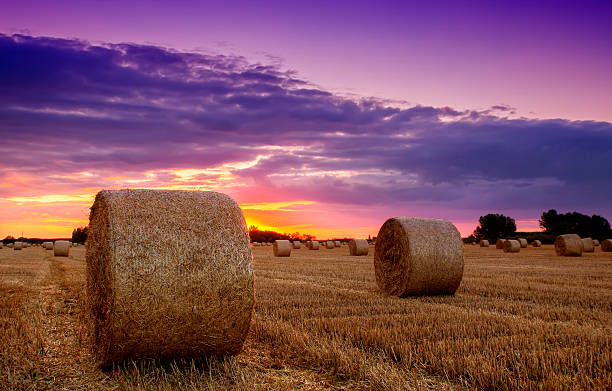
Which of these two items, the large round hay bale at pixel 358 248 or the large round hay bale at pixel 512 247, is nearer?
the large round hay bale at pixel 358 248

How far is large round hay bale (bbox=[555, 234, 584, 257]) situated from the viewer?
30016 millimetres

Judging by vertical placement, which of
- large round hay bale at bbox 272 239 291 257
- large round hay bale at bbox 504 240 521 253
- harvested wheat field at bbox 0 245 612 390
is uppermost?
large round hay bale at bbox 272 239 291 257

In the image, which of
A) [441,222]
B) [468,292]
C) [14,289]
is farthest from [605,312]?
[14,289]

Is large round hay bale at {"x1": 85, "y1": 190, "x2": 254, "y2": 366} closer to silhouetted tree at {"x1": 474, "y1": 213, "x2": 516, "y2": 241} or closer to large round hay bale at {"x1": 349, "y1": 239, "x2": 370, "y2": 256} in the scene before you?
large round hay bale at {"x1": 349, "y1": 239, "x2": 370, "y2": 256}

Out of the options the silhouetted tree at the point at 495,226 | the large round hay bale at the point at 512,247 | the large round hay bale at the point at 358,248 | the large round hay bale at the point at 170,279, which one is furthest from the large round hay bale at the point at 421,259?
the silhouetted tree at the point at 495,226

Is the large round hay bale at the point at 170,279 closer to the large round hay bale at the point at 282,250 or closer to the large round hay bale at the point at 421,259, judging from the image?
the large round hay bale at the point at 421,259

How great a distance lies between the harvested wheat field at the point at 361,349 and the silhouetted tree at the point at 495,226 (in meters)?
87.6

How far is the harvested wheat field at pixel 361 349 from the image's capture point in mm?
5023

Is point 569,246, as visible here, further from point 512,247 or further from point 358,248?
point 358,248

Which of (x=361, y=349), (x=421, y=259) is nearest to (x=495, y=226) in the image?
(x=421, y=259)

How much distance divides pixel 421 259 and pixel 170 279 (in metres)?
7.52

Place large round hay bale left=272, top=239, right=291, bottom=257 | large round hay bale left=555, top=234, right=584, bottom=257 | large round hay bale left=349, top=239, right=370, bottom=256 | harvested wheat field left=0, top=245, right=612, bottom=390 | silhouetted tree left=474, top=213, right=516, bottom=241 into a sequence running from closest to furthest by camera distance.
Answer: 1. harvested wheat field left=0, top=245, right=612, bottom=390
2. large round hay bale left=555, top=234, right=584, bottom=257
3. large round hay bale left=272, top=239, right=291, bottom=257
4. large round hay bale left=349, top=239, right=370, bottom=256
5. silhouetted tree left=474, top=213, right=516, bottom=241

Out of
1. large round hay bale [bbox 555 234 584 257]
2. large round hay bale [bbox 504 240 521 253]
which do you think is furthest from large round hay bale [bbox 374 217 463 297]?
large round hay bale [bbox 504 240 521 253]

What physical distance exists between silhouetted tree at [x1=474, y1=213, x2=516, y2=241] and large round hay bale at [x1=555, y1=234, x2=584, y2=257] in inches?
2495
